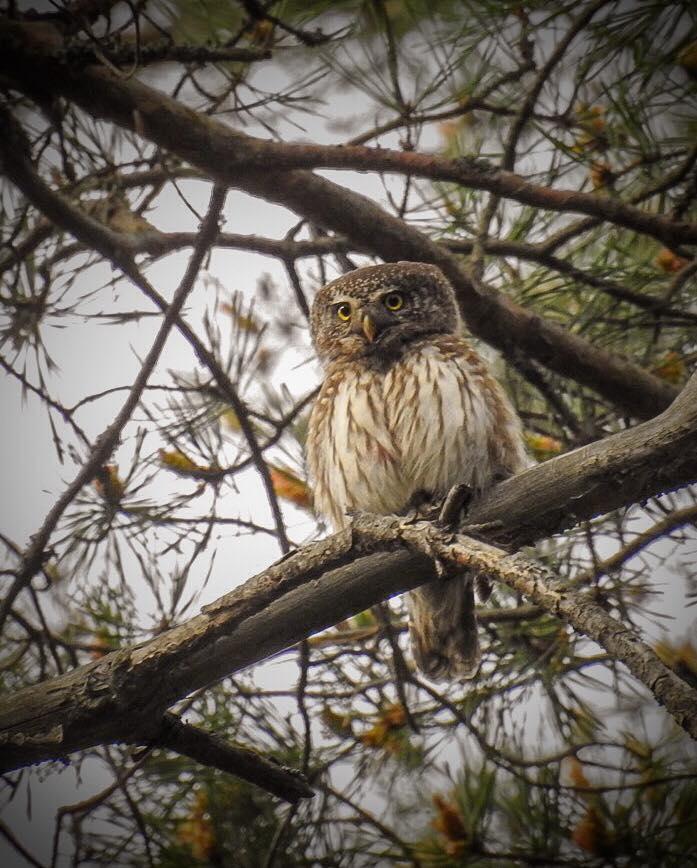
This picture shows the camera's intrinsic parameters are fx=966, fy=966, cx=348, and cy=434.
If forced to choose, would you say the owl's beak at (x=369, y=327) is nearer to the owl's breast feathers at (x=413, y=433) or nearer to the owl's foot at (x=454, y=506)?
the owl's breast feathers at (x=413, y=433)

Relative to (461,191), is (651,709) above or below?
below

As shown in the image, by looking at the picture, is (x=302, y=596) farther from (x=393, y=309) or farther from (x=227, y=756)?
(x=393, y=309)

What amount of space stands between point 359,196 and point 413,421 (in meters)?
0.72

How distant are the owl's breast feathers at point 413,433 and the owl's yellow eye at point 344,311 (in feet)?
0.89

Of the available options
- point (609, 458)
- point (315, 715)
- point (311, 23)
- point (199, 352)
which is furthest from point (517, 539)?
point (311, 23)

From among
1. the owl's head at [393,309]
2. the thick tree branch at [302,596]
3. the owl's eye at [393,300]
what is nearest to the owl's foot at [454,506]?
the thick tree branch at [302,596]

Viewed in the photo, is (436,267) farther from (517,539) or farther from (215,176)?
(517,539)

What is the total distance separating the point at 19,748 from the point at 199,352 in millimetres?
1119

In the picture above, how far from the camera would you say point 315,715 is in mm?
3070

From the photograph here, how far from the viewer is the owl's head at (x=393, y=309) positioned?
3117mm

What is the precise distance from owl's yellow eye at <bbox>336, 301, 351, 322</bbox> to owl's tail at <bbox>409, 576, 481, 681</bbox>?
0.95 meters

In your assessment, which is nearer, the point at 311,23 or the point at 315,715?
the point at 311,23

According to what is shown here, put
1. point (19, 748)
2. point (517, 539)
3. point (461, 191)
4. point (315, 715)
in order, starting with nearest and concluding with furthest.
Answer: point (19, 748)
point (517, 539)
point (315, 715)
point (461, 191)

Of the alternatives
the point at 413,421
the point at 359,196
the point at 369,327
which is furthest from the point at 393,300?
the point at 413,421
